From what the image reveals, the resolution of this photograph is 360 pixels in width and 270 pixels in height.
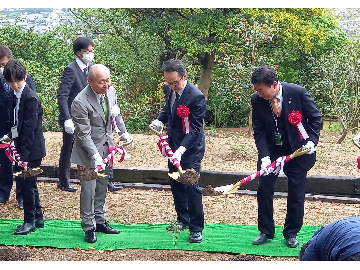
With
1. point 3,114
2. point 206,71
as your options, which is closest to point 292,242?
point 3,114

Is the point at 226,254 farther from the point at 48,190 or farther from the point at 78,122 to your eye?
the point at 48,190

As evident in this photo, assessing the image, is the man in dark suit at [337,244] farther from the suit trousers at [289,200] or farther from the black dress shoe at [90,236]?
the black dress shoe at [90,236]

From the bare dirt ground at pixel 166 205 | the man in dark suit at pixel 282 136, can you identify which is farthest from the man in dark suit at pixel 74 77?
the man in dark suit at pixel 282 136

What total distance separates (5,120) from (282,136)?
117 inches

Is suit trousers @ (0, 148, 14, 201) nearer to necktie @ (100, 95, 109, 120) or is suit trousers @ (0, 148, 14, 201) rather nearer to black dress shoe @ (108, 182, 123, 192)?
black dress shoe @ (108, 182, 123, 192)

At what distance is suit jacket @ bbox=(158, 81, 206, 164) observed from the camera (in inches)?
205

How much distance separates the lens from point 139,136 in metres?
10.4

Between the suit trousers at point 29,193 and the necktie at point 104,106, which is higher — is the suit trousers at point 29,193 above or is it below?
below

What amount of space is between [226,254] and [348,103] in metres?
6.77

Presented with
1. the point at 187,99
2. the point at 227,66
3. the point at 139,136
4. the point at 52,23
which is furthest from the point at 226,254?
the point at 52,23

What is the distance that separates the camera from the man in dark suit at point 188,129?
516 centimetres

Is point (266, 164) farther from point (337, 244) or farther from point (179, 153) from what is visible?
point (337, 244)

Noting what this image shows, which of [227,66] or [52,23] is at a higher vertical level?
[52,23]

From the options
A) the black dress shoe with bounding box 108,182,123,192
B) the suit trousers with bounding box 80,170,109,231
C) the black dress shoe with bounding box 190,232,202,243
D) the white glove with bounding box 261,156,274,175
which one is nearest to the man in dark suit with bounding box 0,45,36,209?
the suit trousers with bounding box 80,170,109,231
